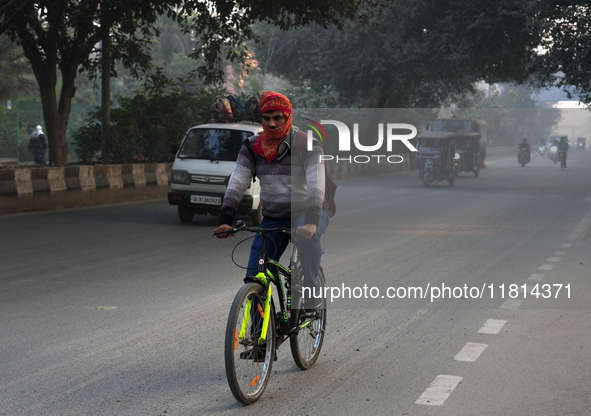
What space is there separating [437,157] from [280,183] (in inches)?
884

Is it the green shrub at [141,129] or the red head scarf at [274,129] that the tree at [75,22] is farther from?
the red head scarf at [274,129]

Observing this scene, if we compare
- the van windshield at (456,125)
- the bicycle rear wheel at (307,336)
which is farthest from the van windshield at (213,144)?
the van windshield at (456,125)

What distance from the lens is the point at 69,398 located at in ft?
14.8

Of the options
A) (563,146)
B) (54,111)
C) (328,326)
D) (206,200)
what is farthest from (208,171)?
(563,146)

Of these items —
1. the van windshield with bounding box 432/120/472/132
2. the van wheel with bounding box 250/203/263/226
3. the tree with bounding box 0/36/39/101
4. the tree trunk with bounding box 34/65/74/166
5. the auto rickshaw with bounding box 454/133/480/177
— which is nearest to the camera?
the van wheel with bounding box 250/203/263/226

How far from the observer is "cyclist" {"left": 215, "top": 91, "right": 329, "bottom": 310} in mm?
4742

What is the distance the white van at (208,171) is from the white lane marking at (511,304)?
6410mm

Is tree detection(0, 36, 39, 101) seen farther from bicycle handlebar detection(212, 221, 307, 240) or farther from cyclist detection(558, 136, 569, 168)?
bicycle handlebar detection(212, 221, 307, 240)

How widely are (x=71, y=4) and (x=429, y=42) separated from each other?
47.3 feet

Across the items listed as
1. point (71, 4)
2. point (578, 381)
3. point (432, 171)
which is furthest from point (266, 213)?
point (432, 171)

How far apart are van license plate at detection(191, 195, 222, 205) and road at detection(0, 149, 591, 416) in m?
0.50

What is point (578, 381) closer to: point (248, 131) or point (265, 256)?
point (265, 256)

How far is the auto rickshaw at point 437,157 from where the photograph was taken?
26.4 meters

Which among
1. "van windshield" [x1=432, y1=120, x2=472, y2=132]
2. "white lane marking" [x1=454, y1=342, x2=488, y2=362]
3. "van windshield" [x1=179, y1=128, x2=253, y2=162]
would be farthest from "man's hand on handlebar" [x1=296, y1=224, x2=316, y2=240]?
"van windshield" [x1=432, y1=120, x2=472, y2=132]
